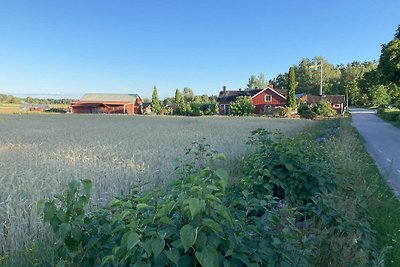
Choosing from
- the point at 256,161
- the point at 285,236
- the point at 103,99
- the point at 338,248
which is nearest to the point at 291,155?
the point at 256,161

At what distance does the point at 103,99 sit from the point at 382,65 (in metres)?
69.1

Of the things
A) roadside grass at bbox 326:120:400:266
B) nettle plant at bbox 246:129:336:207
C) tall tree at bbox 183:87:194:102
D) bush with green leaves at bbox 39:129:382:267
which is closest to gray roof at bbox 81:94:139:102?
tall tree at bbox 183:87:194:102

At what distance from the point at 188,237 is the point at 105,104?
80264 mm

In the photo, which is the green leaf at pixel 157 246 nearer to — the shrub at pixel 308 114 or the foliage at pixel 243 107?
the shrub at pixel 308 114

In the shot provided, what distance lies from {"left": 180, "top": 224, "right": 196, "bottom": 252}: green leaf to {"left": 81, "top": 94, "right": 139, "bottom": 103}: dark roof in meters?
80.6

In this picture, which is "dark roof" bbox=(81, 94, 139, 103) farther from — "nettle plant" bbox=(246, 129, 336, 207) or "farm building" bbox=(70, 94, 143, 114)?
"nettle plant" bbox=(246, 129, 336, 207)

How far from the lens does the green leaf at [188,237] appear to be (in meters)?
1.54

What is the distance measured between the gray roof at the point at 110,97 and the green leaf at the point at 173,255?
8073 cm

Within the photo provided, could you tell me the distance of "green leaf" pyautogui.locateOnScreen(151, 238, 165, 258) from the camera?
157cm

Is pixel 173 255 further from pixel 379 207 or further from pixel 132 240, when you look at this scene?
pixel 379 207

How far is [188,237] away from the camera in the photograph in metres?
1.58

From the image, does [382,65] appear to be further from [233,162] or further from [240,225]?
[240,225]

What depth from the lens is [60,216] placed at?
202 centimetres

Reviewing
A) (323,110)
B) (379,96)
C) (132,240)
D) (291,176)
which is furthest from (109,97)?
(132,240)
